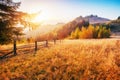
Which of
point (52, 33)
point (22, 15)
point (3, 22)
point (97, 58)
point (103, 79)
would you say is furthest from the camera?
point (52, 33)

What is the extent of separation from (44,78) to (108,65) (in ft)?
12.2

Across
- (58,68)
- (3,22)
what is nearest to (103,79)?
(58,68)

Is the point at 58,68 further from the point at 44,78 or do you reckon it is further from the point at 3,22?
the point at 3,22

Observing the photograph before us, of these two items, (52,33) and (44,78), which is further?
(52,33)

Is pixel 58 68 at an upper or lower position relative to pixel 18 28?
lower

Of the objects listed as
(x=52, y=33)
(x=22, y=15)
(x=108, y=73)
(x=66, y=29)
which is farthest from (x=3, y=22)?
(x=66, y=29)

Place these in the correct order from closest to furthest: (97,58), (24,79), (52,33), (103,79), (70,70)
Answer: (103,79)
(24,79)
(70,70)
(97,58)
(52,33)

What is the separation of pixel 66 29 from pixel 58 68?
134 meters

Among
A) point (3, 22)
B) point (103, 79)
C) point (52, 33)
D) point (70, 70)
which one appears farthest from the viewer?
point (52, 33)

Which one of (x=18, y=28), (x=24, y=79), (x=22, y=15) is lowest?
(x=24, y=79)

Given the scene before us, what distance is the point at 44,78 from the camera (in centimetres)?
1030

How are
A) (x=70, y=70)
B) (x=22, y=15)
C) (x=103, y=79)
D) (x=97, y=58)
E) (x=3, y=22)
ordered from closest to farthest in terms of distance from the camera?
(x=103, y=79) → (x=70, y=70) → (x=97, y=58) → (x=3, y=22) → (x=22, y=15)

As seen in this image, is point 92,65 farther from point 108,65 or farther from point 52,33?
point 52,33

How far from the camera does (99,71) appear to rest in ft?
34.7
